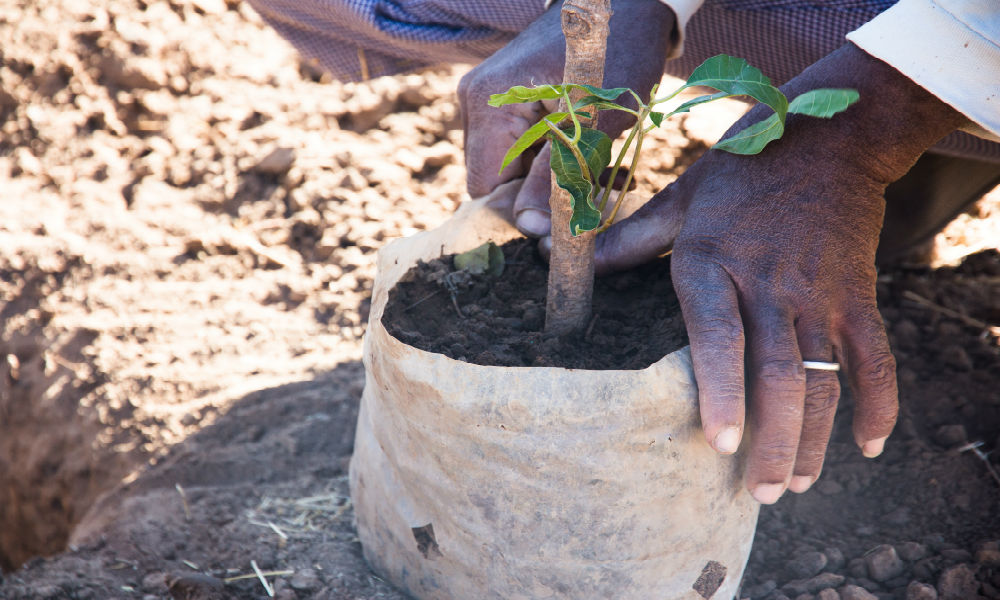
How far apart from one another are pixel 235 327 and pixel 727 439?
5.69ft

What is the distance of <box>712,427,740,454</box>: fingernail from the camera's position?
1087 mm

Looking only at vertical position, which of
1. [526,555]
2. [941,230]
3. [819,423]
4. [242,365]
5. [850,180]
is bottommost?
[941,230]

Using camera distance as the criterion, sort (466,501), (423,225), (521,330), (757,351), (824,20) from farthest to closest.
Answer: (423,225) < (824,20) < (521,330) < (466,501) < (757,351)

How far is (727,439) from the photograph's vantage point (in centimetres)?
109

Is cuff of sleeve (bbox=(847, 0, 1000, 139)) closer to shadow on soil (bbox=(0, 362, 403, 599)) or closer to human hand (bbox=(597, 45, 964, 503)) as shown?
human hand (bbox=(597, 45, 964, 503))

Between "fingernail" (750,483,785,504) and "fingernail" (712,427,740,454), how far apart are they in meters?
0.13

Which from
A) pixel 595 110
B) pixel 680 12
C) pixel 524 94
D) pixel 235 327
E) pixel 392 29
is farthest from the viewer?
pixel 235 327

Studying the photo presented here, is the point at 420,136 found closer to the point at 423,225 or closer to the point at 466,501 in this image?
the point at 423,225

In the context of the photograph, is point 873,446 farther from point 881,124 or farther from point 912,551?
point 881,124

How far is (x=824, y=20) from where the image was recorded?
5.90 ft

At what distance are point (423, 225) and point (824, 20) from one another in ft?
4.53

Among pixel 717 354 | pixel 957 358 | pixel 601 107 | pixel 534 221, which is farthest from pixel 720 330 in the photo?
pixel 957 358

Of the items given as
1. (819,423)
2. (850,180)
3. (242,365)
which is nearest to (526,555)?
(819,423)

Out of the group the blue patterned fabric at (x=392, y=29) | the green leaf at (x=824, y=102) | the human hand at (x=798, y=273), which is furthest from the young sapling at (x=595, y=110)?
the blue patterned fabric at (x=392, y=29)
